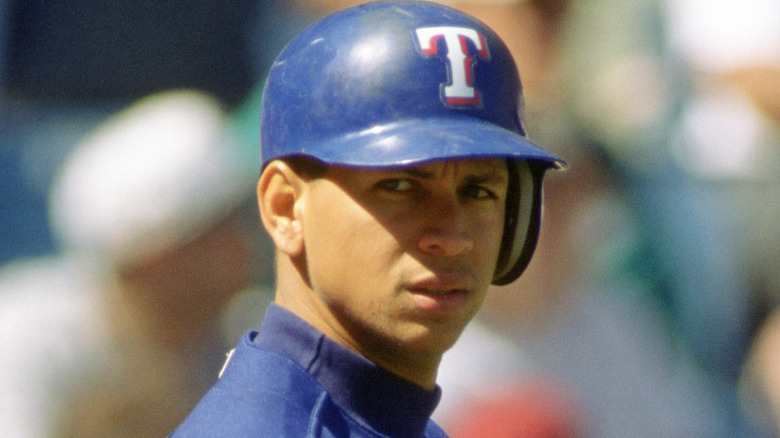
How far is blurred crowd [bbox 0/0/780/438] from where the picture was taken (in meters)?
4.45

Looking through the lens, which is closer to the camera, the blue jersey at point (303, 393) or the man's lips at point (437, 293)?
the blue jersey at point (303, 393)

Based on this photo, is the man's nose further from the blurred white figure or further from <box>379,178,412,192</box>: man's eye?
the blurred white figure

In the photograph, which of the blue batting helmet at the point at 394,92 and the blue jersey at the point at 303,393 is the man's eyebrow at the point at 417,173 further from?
the blue jersey at the point at 303,393

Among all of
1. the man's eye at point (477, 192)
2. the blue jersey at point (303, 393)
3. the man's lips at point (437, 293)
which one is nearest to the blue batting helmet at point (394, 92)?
the man's eye at point (477, 192)

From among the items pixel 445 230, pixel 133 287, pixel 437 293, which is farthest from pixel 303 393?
pixel 133 287

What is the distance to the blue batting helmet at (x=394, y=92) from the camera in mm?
2285

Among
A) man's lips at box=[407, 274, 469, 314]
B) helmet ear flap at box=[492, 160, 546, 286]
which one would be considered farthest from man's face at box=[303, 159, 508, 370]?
helmet ear flap at box=[492, 160, 546, 286]

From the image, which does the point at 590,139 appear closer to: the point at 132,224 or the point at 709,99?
the point at 709,99

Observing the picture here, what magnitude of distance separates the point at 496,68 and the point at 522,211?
36 cm

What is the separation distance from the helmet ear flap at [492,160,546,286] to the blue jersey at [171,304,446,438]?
39 cm

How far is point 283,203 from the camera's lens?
2.43 metres

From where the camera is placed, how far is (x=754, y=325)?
4.88 m

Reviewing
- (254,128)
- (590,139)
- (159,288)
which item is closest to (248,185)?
(254,128)

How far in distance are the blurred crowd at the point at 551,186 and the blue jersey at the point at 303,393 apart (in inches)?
78.6
